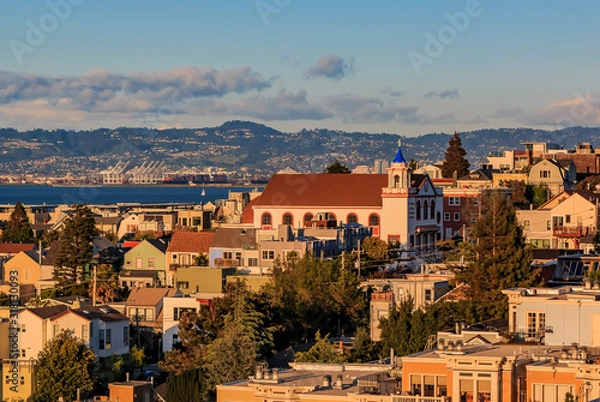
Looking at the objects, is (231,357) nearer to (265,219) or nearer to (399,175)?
(399,175)

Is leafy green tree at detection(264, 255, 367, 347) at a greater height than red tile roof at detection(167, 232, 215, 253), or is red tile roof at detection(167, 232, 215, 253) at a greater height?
red tile roof at detection(167, 232, 215, 253)

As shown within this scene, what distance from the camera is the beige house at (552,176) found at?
7681cm

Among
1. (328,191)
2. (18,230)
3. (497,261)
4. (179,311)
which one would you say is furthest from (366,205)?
(497,261)

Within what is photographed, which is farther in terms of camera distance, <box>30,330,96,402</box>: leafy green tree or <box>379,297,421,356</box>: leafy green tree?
<box>30,330,96,402</box>: leafy green tree

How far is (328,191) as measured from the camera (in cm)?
7975

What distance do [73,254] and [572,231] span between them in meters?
21.9

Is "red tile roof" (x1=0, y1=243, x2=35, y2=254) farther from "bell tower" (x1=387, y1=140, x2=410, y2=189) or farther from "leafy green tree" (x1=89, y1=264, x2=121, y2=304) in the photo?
"bell tower" (x1=387, y1=140, x2=410, y2=189)

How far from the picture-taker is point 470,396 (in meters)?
21.8

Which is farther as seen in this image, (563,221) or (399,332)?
(563,221)

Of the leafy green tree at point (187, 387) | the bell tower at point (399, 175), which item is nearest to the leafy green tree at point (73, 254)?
the bell tower at point (399, 175)

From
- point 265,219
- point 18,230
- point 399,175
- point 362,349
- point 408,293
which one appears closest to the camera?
point 362,349

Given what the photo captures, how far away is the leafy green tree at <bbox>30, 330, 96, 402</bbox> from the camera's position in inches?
1560

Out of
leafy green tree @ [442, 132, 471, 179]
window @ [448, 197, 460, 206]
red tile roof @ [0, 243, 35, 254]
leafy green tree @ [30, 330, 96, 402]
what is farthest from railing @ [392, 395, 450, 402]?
leafy green tree @ [442, 132, 471, 179]

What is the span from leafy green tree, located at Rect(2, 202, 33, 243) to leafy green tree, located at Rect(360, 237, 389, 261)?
27246 millimetres
